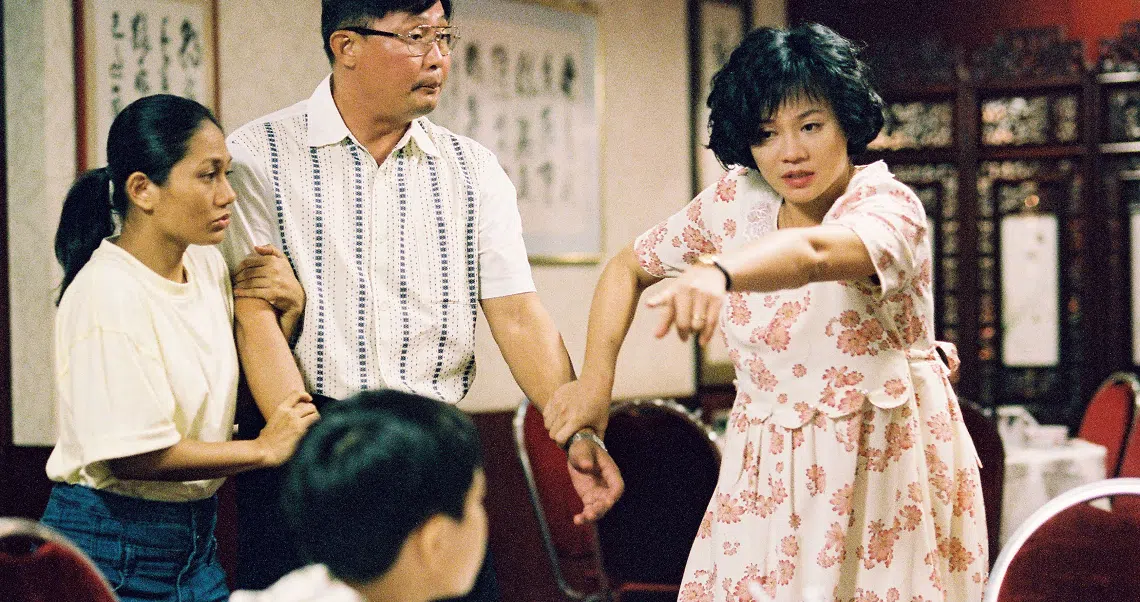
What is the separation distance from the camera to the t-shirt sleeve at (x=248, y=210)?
204cm

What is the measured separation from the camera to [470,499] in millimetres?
1260

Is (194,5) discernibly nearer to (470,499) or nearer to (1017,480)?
(470,499)

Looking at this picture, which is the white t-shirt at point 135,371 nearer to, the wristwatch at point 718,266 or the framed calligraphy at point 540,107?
the wristwatch at point 718,266

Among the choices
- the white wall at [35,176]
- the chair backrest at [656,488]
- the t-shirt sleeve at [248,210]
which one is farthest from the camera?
the white wall at [35,176]

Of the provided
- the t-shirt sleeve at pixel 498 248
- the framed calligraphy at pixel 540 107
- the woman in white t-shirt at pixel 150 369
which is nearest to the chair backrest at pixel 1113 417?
the framed calligraphy at pixel 540 107

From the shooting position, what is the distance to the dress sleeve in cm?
191

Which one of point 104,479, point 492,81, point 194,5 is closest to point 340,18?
point 104,479

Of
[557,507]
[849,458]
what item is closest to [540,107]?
[557,507]

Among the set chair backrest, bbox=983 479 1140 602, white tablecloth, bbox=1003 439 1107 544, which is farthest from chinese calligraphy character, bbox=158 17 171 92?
white tablecloth, bbox=1003 439 1107 544

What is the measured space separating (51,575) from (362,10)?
1077 mm

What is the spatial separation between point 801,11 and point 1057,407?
2.34 m

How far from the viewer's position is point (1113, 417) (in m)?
4.58

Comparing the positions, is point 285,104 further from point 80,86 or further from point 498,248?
point 498,248

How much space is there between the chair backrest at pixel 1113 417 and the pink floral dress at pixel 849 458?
2.60m
